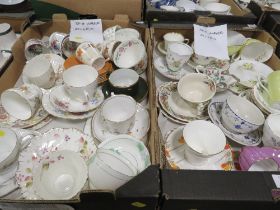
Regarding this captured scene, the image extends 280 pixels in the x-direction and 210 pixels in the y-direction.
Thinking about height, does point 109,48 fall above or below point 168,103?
above

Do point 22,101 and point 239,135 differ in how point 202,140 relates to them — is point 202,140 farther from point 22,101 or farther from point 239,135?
point 22,101

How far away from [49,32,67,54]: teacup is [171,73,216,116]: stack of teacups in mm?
563

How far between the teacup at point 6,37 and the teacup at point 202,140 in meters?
0.86

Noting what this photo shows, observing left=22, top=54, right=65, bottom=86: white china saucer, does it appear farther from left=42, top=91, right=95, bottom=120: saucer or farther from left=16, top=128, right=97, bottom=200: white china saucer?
left=16, top=128, right=97, bottom=200: white china saucer

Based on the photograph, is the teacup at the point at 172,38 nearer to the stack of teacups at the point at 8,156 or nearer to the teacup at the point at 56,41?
the teacup at the point at 56,41

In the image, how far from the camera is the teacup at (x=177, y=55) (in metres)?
0.95

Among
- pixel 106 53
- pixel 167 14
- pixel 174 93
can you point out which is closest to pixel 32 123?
pixel 106 53

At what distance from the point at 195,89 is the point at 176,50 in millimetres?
213

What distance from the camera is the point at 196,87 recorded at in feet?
2.98

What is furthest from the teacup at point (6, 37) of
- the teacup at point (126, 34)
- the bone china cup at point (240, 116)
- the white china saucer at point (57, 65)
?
the bone china cup at point (240, 116)

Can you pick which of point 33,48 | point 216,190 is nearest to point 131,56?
point 33,48

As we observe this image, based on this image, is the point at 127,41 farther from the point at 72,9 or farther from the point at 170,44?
the point at 72,9

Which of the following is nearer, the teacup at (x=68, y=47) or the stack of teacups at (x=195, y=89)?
the stack of teacups at (x=195, y=89)

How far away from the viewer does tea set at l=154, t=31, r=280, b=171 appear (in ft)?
2.33
